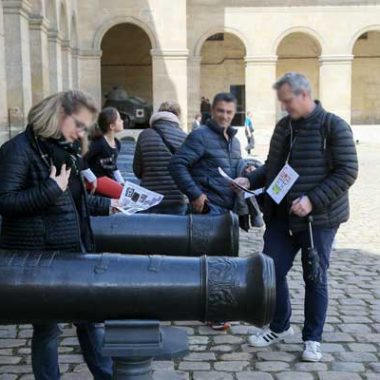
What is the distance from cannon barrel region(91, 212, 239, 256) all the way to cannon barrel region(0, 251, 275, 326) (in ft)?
3.95

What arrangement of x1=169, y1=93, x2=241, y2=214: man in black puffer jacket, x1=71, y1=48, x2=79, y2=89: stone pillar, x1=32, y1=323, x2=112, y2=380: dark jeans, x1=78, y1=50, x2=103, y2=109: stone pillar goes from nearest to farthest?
x1=32, y1=323, x2=112, y2=380: dark jeans → x1=169, y1=93, x2=241, y2=214: man in black puffer jacket → x1=71, y1=48, x2=79, y2=89: stone pillar → x1=78, y1=50, x2=103, y2=109: stone pillar

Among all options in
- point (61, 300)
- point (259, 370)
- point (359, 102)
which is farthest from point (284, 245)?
point (359, 102)

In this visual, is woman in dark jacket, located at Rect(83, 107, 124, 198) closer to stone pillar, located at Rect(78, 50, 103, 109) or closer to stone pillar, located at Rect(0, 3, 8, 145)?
stone pillar, located at Rect(0, 3, 8, 145)

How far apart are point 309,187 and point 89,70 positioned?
23.8 metres

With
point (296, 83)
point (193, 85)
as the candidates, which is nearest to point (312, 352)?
point (296, 83)

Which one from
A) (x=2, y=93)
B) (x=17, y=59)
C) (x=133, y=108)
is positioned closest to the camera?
(x=2, y=93)

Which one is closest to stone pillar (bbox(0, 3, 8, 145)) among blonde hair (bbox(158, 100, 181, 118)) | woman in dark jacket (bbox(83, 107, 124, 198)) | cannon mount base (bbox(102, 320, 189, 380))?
woman in dark jacket (bbox(83, 107, 124, 198))

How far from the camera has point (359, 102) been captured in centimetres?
3675

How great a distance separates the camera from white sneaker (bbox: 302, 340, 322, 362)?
181 inches

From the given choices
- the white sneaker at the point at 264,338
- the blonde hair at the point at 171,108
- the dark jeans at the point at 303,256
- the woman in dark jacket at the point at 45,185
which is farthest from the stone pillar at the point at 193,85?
the woman in dark jacket at the point at 45,185

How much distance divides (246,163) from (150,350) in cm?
290

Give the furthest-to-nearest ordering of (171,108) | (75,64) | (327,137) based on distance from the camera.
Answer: (75,64) < (171,108) < (327,137)

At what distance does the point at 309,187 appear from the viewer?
4.48 metres

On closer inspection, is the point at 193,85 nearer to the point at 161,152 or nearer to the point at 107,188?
the point at 161,152
